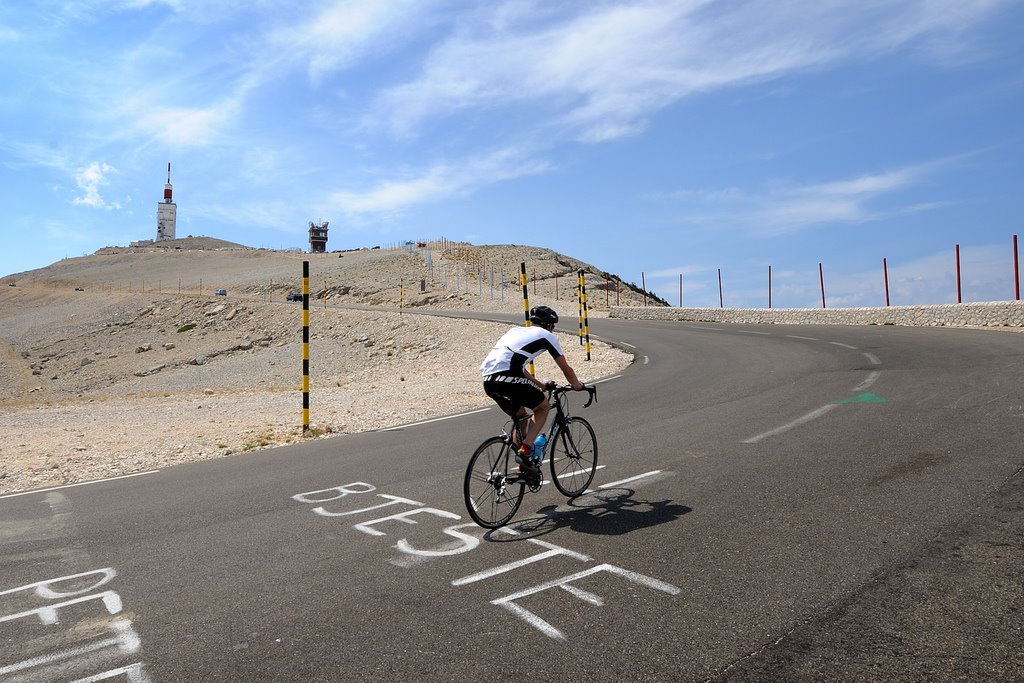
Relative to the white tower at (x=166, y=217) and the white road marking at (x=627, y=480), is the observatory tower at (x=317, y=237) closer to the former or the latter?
the white tower at (x=166, y=217)

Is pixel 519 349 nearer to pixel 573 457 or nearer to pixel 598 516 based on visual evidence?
pixel 573 457

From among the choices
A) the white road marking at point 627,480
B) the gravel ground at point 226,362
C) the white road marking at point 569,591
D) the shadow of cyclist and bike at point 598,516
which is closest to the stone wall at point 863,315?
the gravel ground at point 226,362

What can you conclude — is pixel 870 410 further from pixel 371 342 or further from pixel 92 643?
pixel 371 342

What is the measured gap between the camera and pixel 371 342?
3519 cm

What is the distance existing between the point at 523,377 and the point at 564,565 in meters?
1.83

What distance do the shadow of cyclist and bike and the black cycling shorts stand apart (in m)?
0.96

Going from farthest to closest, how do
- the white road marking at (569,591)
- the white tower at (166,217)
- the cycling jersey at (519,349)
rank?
the white tower at (166,217), the cycling jersey at (519,349), the white road marking at (569,591)

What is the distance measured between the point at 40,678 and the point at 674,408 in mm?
9617

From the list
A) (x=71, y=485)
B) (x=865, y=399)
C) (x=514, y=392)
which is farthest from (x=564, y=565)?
(x=865, y=399)

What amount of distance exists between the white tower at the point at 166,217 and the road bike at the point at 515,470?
15045 centimetres

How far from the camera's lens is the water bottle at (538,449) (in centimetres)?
657

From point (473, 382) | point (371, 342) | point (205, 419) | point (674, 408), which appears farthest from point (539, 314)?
point (371, 342)

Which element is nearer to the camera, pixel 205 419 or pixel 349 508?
pixel 349 508

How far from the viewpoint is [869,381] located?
44.5ft
